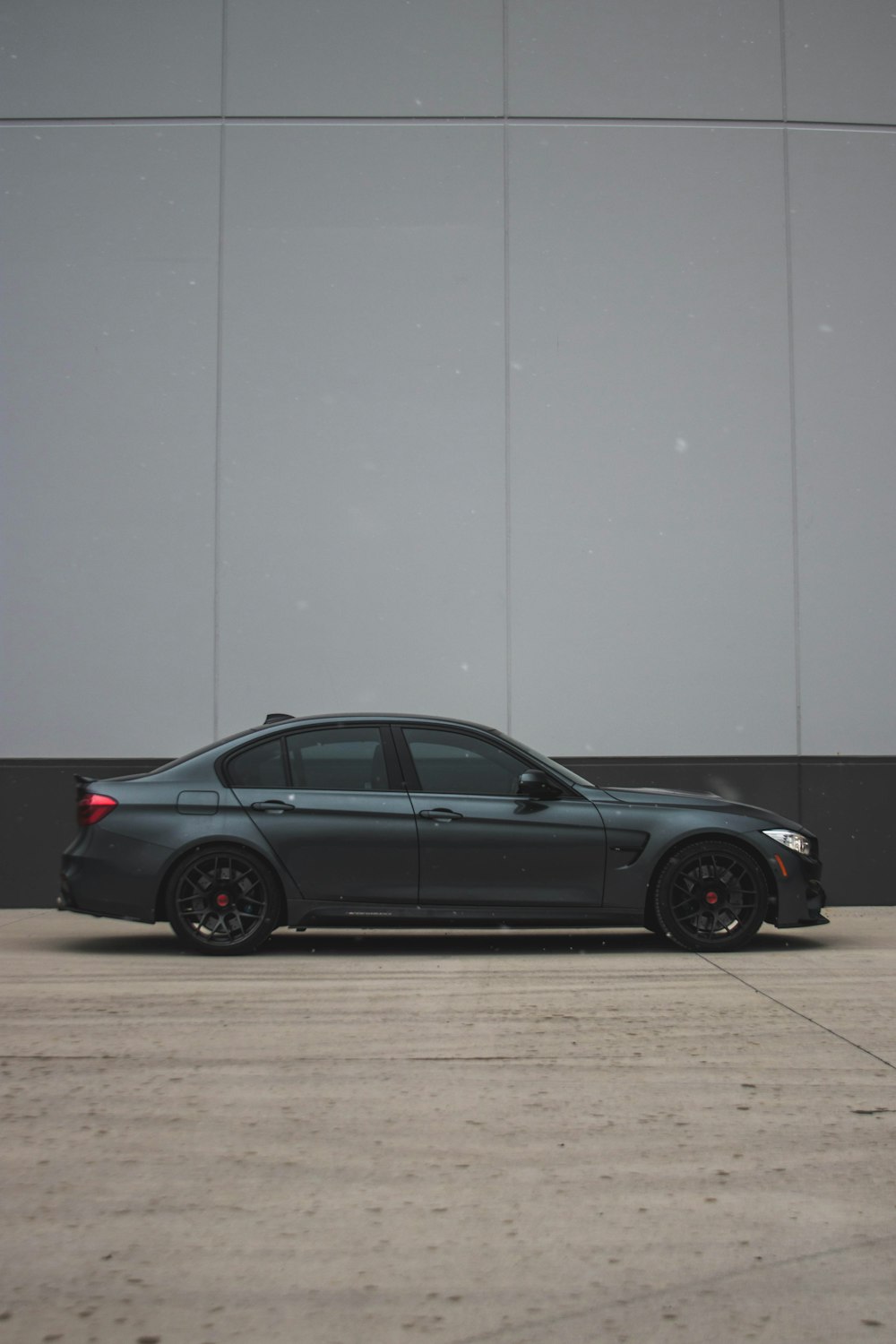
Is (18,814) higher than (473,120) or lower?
lower

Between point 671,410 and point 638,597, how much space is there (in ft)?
5.62

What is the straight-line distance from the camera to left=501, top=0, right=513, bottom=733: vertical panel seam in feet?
39.0

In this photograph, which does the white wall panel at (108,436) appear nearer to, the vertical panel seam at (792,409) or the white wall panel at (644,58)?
the white wall panel at (644,58)

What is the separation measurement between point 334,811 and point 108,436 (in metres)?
5.34

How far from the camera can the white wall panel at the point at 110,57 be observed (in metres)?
12.4

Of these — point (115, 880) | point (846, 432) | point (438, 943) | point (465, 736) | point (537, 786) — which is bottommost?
point (438, 943)

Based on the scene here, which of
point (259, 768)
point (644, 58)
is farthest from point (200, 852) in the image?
point (644, 58)

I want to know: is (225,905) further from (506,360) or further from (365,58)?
(365,58)

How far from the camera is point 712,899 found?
8281 millimetres

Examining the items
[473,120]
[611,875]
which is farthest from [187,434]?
[611,875]

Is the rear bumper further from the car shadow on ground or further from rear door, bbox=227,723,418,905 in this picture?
rear door, bbox=227,723,418,905

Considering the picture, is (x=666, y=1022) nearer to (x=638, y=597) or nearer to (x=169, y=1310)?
(x=169, y=1310)

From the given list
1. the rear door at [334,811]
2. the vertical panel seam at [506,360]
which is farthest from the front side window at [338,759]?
the vertical panel seam at [506,360]

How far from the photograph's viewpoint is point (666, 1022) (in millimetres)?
5926
